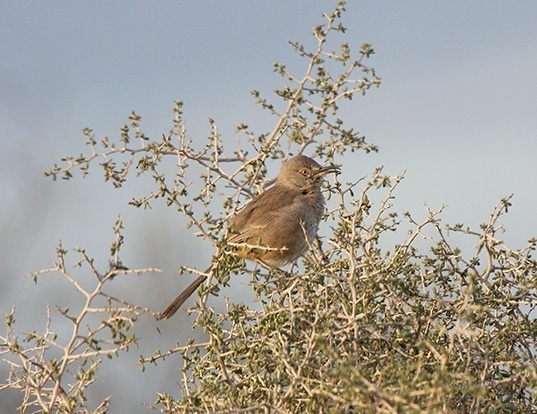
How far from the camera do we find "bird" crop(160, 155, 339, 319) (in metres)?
6.85

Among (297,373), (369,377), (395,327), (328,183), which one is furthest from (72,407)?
(328,183)

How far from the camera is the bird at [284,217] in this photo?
6.85 meters

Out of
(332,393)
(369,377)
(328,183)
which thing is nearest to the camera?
(332,393)

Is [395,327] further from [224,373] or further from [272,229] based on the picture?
[272,229]

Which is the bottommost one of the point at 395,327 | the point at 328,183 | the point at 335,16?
the point at 395,327

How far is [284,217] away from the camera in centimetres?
707

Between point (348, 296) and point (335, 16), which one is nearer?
point (348, 296)

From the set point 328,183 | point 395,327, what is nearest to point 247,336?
point 395,327

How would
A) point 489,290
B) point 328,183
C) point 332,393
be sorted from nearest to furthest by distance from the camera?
point 332,393
point 489,290
point 328,183

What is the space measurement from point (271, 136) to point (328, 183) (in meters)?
0.54

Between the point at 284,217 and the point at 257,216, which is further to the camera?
the point at 284,217

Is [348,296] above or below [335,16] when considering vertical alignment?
below

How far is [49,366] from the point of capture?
13.0 feet

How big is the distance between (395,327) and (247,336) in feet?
2.53
